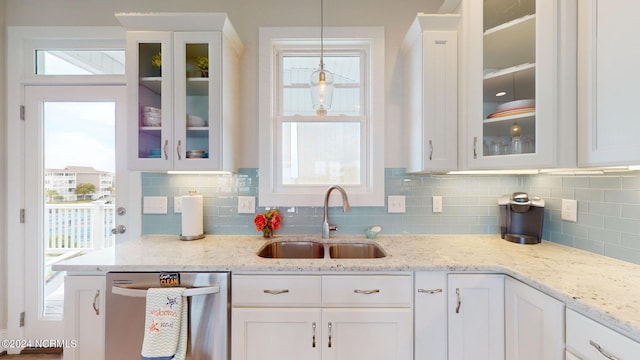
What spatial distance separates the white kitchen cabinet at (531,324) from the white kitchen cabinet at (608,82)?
63 cm

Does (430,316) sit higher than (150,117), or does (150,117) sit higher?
(150,117)

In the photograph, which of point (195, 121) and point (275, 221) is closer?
point (195, 121)

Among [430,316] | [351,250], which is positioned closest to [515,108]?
[430,316]

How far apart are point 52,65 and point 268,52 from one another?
5.57ft

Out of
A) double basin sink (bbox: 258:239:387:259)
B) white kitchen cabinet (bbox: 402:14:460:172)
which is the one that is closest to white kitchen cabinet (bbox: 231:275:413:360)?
double basin sink (bbox: 258:239:387:259)

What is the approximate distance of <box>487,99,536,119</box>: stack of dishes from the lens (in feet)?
4.53

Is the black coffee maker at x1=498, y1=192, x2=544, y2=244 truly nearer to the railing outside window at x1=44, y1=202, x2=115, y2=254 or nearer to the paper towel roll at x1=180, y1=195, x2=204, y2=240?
the paper towel roll at x1=180, y1=195, x2=204, y2=240

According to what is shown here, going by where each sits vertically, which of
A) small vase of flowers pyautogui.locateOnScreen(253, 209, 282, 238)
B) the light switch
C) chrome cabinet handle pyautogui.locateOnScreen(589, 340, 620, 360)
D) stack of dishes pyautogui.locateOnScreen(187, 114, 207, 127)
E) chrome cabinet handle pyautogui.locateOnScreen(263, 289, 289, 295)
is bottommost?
chrome cabinet handle pyautogui.locateOnScreen(263, 289, 289, 295)

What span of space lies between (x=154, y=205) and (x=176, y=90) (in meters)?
0.89

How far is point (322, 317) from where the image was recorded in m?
1.33

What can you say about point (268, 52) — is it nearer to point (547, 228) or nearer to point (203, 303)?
point (203, 303)

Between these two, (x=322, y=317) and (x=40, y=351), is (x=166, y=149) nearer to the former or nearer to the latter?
(x=322, y=317)

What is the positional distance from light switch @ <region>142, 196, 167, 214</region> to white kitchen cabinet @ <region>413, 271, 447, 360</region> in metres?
1.81

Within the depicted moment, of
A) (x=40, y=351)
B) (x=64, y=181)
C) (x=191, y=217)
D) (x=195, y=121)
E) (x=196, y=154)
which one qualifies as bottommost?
(x=40, y=351)
